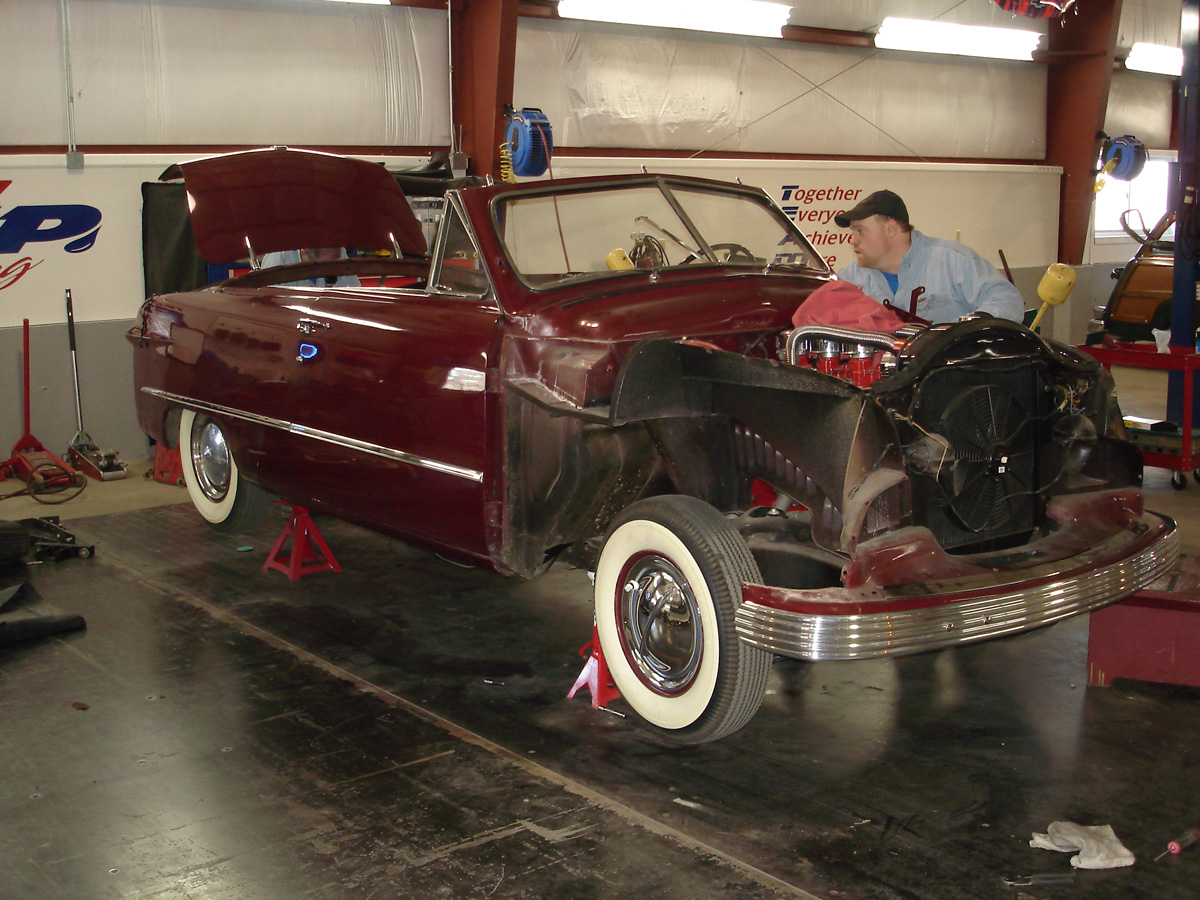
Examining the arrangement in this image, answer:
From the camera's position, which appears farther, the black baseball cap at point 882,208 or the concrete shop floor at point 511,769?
the black baseball cap at point 882,208

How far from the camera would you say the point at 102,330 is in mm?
7789

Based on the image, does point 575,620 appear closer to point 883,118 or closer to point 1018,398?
point 1018,398

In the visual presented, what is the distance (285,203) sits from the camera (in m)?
5.33

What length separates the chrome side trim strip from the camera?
3.75 metres

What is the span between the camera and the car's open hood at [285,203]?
17.0 feet

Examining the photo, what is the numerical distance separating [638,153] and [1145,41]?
7.85 m

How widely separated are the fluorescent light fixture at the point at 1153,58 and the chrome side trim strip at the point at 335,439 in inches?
500

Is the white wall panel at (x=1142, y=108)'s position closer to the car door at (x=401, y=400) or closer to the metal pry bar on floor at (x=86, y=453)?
the metal pry bar on floor at (x=86, y=453)

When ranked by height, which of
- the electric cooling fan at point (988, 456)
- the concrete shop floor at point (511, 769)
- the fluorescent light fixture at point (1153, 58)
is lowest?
the concrete shop floor at point (511, 769)

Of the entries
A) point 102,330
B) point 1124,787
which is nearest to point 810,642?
point 1124,787

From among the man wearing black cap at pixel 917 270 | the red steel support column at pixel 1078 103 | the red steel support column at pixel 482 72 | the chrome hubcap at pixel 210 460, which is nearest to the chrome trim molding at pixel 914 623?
the man wearing black cap at pixel 917 270

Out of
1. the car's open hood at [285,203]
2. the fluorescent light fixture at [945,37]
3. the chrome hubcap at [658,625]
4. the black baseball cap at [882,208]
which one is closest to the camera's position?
the chrome hubcap at [658,625]

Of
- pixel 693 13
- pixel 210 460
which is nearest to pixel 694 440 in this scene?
pixel 210 460

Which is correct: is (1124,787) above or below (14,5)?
below
